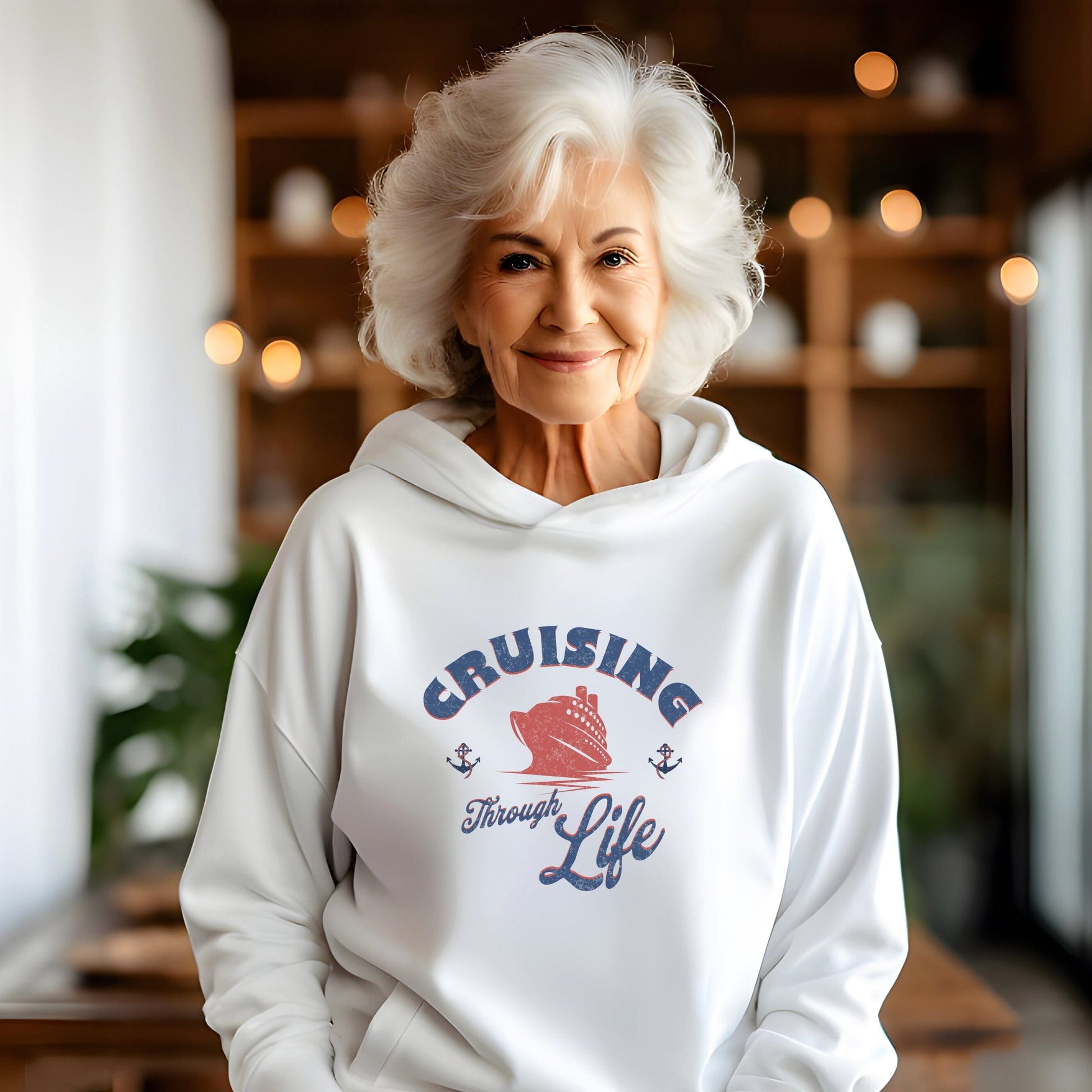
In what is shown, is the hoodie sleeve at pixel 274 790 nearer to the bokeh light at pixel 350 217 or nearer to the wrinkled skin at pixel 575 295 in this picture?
the wrinkled skin at pixel 575 295

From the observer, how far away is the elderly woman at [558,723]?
94 cm

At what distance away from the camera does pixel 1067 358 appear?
3.58 m

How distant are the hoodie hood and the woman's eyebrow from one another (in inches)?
7.5

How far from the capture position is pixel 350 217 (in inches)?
159

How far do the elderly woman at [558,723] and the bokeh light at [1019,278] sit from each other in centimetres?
259

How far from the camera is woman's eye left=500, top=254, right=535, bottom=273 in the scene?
0.97 meters

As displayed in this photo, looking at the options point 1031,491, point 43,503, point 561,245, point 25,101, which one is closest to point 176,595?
point 43,503

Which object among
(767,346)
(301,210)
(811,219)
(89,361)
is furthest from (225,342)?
(811,219)

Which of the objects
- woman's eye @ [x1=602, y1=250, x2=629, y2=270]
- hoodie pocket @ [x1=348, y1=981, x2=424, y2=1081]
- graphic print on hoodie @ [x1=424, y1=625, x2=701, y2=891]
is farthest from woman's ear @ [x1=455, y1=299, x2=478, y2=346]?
hoodie pocket @ [x1=348, y1=981, x2=424, y2=1081]

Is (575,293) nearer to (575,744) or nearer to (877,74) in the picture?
(575,744)

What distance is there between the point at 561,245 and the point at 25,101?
244 centimetres

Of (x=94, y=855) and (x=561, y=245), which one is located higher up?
(x=561, y=245)

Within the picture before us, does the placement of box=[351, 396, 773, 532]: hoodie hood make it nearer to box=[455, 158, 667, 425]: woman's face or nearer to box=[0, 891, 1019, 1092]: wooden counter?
box=[455, 158, 667, 425]: woman's face

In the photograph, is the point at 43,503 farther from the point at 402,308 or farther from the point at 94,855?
the point at 402,308
